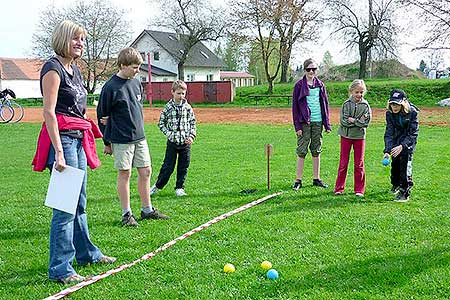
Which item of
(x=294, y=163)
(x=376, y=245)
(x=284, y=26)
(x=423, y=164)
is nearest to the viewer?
(x=376, y=245)

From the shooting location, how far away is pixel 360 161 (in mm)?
6742

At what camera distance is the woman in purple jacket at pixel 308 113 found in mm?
7199

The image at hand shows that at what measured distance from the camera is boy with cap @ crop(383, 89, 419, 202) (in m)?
6.39

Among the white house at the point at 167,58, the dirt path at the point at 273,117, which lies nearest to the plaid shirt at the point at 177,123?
the dirt path at the point at 273,117

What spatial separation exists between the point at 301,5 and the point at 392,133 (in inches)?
1416

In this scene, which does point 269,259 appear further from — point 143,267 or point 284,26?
point 284,26

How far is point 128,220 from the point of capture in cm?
552

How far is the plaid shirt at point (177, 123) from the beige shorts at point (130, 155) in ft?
4.56

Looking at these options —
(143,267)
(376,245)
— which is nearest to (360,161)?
(376,245)

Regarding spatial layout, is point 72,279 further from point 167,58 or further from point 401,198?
point 167,58

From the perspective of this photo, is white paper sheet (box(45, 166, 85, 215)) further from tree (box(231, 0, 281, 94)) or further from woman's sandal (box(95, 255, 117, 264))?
tree (box(231, 0, 281, 94))

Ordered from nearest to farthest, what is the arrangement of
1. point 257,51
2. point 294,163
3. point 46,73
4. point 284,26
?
1. point 46,73
2. point 294,163
3. point 284,26
4. point 257,51

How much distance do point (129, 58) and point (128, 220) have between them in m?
1.74

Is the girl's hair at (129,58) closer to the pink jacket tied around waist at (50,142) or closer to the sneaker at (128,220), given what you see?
the pink jacket tied around waist at (50,142)
